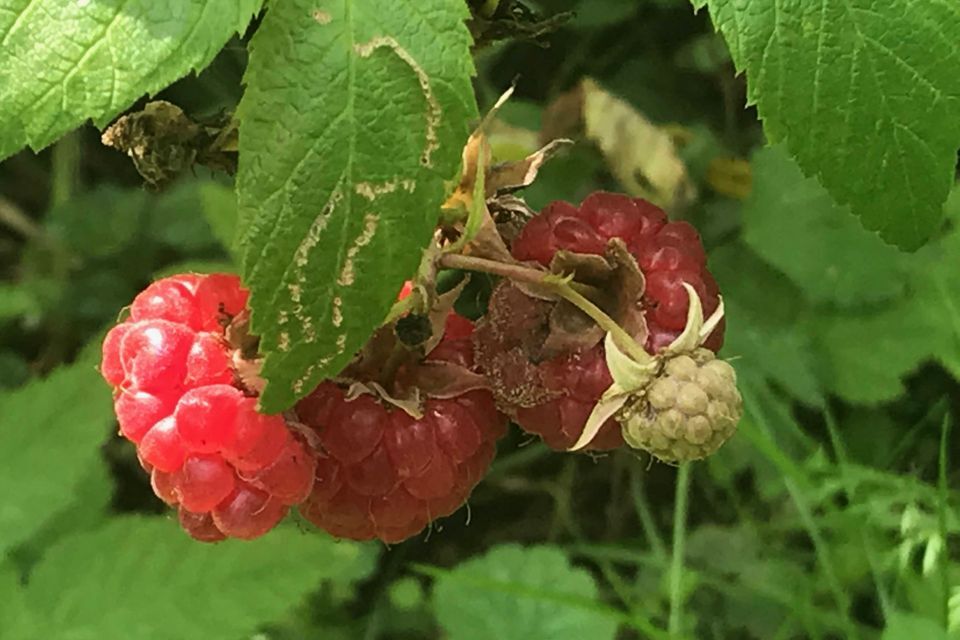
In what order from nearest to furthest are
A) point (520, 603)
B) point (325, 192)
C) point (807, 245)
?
1. point (325, 192)
2. point (520, 603)
3. point (807, 245)

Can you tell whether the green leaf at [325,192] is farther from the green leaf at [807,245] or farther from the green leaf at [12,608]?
the green leaf at [807,245]

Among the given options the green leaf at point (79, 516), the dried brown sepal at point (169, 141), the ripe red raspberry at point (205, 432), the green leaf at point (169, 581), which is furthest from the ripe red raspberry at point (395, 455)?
the green leaf at point (79, 516)

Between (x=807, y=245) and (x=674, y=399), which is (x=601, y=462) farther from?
(x=674, y=399)

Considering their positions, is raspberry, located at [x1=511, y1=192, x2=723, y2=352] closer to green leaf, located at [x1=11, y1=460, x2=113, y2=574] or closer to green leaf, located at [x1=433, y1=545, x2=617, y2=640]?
green leaf, located at [x1=433, y1=545, x2=617, y2=640]

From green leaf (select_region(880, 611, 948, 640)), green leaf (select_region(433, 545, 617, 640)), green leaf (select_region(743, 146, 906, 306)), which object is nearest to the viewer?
green leaf (select_region(880, 611, 948, 640))

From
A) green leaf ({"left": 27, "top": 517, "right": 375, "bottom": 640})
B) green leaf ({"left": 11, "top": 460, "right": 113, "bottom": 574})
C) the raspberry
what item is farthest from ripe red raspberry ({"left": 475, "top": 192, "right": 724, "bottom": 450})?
green leaf ({"left": 11, "top": 460, "right": 113, "bottom": 574})

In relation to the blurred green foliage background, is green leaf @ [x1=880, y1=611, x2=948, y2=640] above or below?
above

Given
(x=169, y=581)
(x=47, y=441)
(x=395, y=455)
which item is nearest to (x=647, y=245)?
(x=395, y=455)
